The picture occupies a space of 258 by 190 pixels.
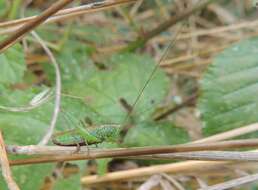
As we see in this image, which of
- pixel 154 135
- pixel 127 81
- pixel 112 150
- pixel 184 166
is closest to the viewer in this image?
pixel 112 150

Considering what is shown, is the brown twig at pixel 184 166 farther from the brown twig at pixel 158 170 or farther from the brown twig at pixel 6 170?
the brown twig at pixel 6 170

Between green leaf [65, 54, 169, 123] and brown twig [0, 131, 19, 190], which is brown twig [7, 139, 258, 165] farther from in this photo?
green leaf [65, 54, 169, 123]

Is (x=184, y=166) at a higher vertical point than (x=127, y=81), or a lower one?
lower

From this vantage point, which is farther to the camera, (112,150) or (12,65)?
(12,65)

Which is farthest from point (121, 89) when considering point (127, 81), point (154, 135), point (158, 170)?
point (158, 170)

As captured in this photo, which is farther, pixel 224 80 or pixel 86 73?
pixel 86 73

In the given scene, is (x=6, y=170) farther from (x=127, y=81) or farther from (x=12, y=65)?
(x=127, y=81)

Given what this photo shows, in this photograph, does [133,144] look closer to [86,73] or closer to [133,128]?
[133,128]

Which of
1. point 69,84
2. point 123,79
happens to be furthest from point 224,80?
point 69,84
